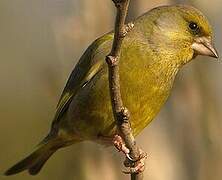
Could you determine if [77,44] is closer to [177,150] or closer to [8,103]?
[177,150]

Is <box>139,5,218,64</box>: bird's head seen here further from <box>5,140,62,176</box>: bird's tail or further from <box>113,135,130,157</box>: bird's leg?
<box>5,140,62,176</box>: bird's tail

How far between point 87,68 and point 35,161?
928mm

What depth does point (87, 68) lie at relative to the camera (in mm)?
4801

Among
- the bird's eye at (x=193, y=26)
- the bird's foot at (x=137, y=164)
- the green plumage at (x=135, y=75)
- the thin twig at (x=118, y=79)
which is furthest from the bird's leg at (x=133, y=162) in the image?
the bird's eye at (x=193, y=26)

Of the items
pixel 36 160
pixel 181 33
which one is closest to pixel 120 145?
pixel 181 33

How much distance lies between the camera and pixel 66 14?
5.89m

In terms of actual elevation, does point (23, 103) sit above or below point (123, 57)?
below

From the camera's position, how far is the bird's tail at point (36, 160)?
17.2 ft

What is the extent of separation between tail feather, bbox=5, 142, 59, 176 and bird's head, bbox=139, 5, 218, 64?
1084mm

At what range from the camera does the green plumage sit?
4.47m

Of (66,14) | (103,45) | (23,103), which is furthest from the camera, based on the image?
(23,103)

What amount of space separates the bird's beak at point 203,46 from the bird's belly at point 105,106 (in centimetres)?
31

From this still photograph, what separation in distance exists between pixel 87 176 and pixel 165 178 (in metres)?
0.56

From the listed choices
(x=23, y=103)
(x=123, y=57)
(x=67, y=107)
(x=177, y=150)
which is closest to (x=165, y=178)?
(x=177, y=150)
